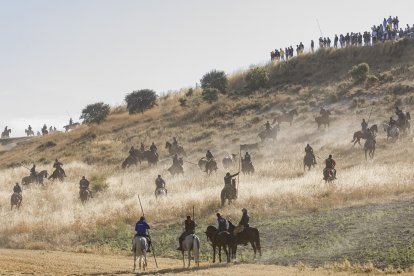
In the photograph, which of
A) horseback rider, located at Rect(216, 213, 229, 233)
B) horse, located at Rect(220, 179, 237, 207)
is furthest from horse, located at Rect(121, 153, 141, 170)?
horseback rider, located at Rect(216, 213, 229, 233)

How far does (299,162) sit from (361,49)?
1486 inches

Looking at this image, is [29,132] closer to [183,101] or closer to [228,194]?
[183,101]

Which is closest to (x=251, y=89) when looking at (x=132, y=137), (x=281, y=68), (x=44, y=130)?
(x=281, y=68)

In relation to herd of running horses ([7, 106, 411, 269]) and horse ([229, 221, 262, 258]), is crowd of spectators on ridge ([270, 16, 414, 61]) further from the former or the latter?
horse ([229, 221, 262, 258])

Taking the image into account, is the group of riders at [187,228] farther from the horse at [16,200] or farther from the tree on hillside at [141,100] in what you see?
the tree on hillside at [141,100]

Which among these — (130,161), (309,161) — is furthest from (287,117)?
(309,161)

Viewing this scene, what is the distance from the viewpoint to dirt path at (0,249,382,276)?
18594 millimetres

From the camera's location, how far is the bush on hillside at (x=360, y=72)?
68.6m

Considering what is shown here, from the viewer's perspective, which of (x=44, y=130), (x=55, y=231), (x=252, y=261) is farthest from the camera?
(x=44, y=130)

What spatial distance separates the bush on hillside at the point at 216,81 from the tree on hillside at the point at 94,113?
14.9 meters

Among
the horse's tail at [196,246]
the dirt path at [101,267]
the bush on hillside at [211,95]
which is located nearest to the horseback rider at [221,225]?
the horse's tail at [196,246]

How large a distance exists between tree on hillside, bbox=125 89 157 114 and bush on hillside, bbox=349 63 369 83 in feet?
96.3

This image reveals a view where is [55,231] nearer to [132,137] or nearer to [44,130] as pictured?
[132,137]

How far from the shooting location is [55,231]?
29344mm
